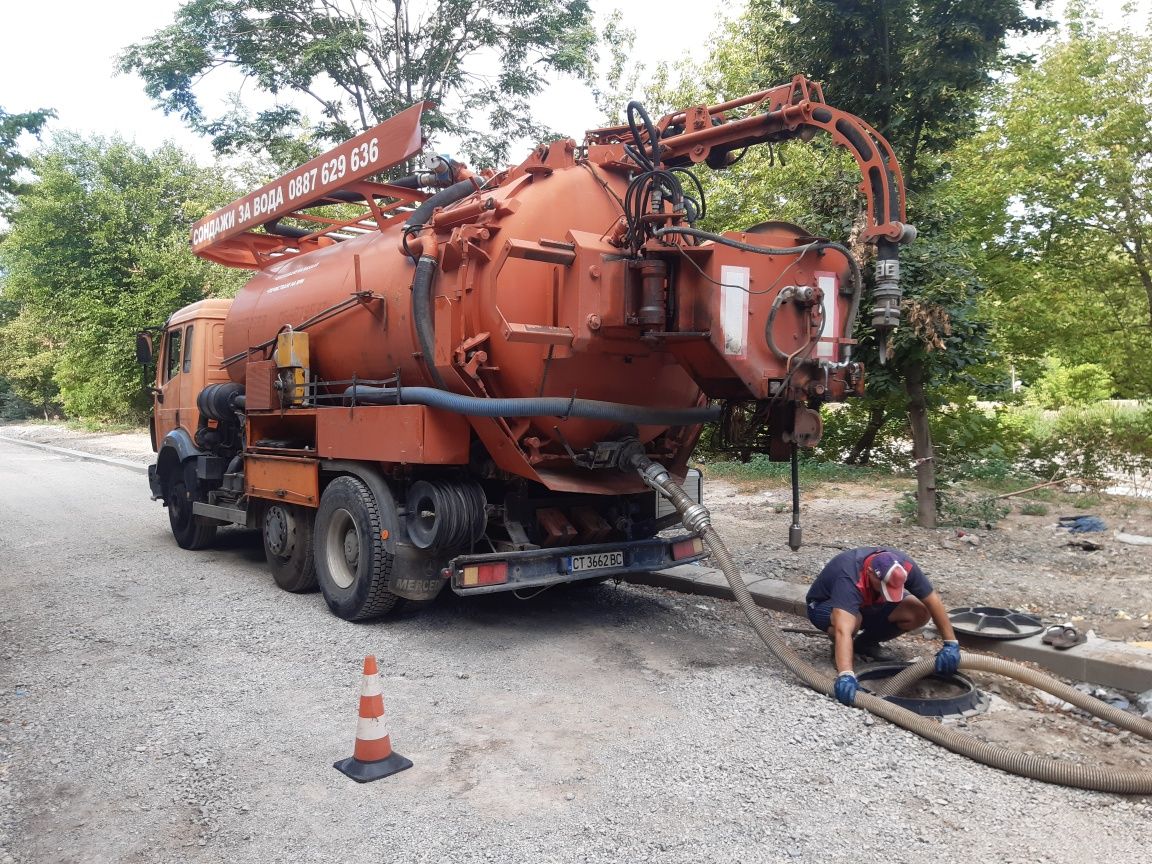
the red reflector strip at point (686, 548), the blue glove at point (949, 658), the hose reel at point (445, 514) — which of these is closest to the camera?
the blue glove at point (949, 658)

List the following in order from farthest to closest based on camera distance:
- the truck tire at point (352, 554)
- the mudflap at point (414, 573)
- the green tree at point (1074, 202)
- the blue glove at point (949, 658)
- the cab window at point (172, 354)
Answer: the green tree at point (1074, 202)
the cab window at point (172, 354)
the truck tire at point (352, 554)
the mudflap at point (414, 573)
the blue glove at point (949, 658)

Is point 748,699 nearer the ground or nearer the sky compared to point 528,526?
nearer the ground

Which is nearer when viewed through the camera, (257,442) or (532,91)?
(257,442)

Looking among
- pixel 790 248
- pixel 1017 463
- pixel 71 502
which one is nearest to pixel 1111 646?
pixel 790 248

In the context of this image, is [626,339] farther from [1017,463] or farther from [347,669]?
[1017,463]

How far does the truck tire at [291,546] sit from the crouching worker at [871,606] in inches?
161

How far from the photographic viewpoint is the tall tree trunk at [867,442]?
13.9 metres

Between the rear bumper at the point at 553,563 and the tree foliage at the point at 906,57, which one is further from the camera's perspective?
the tree foliage at the point at 906,57

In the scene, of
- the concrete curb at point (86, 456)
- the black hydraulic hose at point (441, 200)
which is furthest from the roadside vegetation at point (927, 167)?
the concrete curb at point (86, 456)

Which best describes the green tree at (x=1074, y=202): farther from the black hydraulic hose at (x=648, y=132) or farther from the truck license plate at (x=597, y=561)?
the truck license plate at (x=597, y=561)

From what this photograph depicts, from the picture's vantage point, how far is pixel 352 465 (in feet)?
20.9

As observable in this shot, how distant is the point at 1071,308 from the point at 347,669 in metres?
Answer: 12.1

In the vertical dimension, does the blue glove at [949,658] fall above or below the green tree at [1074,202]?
below

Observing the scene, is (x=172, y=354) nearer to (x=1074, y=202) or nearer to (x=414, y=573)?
(x=414, y=573)
